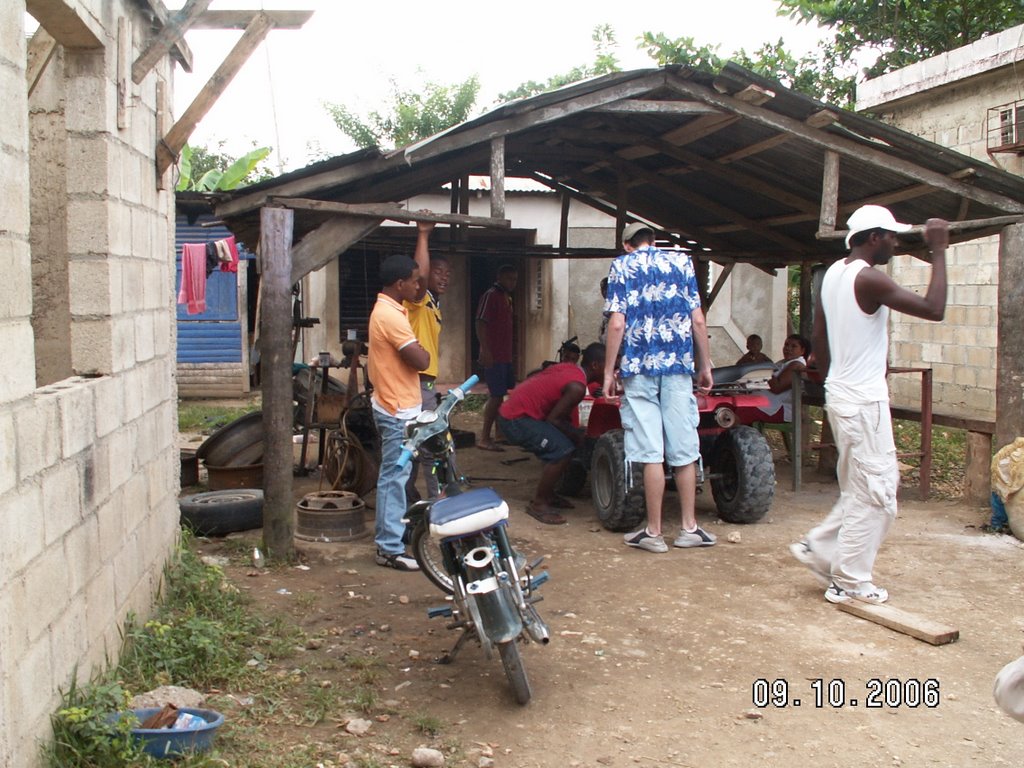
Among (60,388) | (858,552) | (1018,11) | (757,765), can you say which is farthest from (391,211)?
(1018,11)

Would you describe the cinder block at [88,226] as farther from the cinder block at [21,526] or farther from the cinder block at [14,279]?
the cinder block at [21,526]

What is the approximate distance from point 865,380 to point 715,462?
2.44 m

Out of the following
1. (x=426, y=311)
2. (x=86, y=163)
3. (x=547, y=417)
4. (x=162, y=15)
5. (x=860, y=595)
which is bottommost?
(x=860, y=595)

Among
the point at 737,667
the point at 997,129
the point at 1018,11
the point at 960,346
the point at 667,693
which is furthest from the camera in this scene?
the point at 1018,11

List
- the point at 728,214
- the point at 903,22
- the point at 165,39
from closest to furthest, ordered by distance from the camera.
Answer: the point at 165,39
the point at 728,214
the point at 903,22

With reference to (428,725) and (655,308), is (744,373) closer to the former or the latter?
(655,308)

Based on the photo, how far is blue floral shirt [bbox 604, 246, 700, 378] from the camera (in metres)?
6.29

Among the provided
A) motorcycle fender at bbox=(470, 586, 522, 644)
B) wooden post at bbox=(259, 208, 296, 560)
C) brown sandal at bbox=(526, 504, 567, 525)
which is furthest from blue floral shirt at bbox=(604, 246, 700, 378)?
motorcycle fender at bbox=(470, 586, 522, 644)

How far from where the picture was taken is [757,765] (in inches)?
137

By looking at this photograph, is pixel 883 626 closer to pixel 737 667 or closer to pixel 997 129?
pixel 737 667

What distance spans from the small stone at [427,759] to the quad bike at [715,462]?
11.0 ft

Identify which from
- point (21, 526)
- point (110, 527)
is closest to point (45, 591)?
point (21, 526)

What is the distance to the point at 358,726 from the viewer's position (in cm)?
376

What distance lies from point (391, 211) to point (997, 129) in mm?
8164
